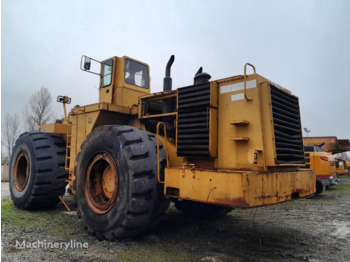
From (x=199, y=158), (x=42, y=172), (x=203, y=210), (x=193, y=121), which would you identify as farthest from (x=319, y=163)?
(x=42, y=172)

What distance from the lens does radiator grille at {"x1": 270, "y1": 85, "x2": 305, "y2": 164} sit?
12.3 ft

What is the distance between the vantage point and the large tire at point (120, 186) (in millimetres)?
3713

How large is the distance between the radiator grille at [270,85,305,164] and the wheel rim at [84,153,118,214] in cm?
244

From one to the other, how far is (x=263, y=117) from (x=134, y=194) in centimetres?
196

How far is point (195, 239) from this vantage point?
14.0 feet

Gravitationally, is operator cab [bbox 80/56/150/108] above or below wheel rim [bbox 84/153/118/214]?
above

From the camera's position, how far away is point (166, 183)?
3.74 metres

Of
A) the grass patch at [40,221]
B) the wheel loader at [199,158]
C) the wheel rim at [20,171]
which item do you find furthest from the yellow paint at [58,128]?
the wheel loader at [199,158]

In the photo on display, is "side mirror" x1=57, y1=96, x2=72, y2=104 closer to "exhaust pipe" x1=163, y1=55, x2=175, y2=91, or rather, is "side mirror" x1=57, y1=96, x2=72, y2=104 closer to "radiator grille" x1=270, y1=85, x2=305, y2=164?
"exhaust pipe" x1=163, y1=55, x2=175, y2=91

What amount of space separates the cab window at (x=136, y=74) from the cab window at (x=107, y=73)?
0.37m

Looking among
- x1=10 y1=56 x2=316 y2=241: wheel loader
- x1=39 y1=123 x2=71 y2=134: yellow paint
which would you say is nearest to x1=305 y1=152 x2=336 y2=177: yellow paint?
x1=10 y1=56 x2=316 y2=241: wheel loader

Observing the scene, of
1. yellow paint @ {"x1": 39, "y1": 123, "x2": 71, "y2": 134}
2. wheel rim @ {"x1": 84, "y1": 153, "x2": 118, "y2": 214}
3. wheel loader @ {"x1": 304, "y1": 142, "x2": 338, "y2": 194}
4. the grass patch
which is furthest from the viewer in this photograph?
wheel loader @ {"x1": 304, "y1": 142, "x2": 338, "y2": 194}

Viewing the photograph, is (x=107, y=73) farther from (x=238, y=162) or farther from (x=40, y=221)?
(x=238, y=162)

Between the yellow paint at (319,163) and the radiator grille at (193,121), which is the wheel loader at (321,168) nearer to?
the yellow paint at (319,163)
